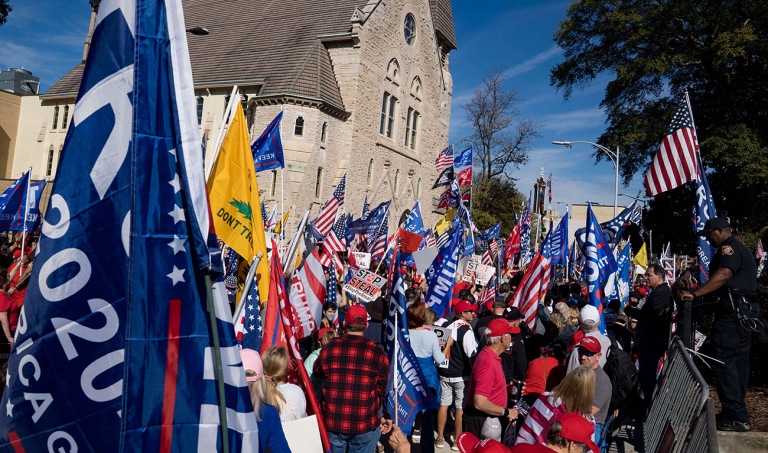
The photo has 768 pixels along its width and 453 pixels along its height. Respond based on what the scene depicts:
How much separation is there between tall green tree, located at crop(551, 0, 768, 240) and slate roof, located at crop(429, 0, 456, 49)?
15.2 metres

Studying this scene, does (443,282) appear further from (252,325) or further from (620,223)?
(620,223)

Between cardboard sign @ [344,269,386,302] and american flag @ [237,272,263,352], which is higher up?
cardboard sign @ [344,269,386,302]

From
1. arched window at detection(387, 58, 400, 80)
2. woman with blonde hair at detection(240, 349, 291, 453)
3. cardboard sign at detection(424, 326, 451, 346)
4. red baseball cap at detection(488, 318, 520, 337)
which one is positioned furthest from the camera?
arched window at detection(387, 58, 400, 80)

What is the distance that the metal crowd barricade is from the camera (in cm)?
338

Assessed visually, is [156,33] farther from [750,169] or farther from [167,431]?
[750,169]

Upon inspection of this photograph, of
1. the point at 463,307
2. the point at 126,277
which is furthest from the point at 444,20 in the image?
the point at 126,277

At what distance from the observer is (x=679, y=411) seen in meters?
4.39

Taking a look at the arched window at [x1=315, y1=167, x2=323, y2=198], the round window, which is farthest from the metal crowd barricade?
the round window

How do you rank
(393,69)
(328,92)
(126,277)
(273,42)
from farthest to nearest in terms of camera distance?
(393,69) < (273,42) < (328,92) < (126,277)

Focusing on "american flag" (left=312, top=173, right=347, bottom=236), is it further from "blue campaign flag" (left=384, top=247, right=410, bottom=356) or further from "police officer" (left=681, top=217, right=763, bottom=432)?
"police officer" (left=681, top=217, right=763, bottom=432)

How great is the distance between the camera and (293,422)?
160 inches

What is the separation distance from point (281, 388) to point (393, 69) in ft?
112

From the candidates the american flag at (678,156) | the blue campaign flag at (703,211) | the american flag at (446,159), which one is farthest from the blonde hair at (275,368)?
the american flag at (446,159)

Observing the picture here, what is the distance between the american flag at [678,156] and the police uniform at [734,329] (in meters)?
2.49
